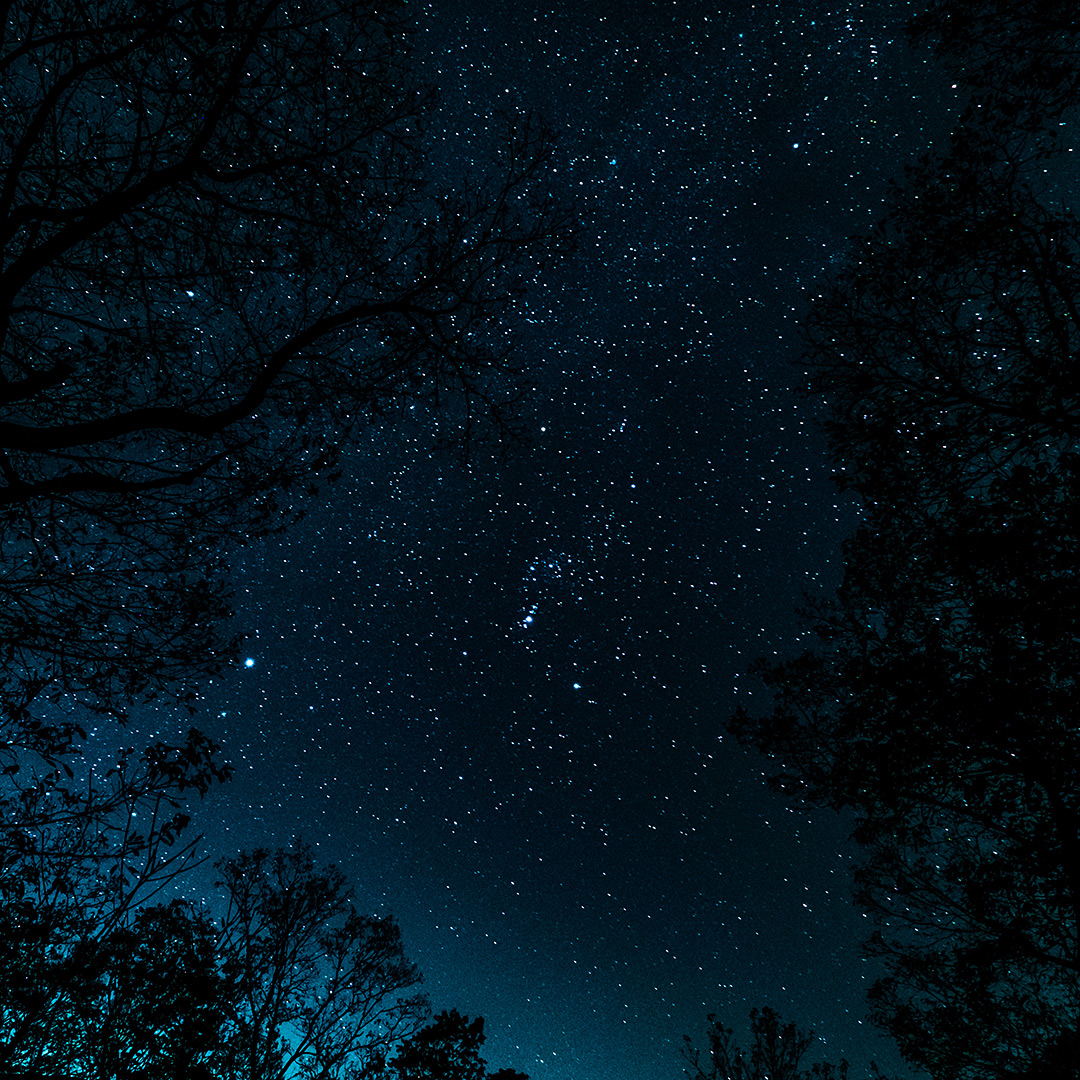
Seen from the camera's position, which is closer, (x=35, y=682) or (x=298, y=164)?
(x=35, y=682)

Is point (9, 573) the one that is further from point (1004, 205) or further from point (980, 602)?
point (1004, 205)

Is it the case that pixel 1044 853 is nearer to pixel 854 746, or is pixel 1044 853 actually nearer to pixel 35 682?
pixel 854 746

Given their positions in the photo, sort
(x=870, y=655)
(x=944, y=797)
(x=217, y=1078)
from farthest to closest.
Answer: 1. (x=217, y=1078)
2. (x=944, y=797)
3. (x=870, y=655)

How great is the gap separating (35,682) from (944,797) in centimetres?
756

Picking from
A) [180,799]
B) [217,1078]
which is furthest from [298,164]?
[217,1078]

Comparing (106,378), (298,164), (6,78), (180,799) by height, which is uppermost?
(298,164)

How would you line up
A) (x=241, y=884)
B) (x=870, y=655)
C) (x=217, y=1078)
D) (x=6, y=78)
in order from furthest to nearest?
1. (x=241, y=884)
2. (x=217, y=1078)
3. (x=870, y=655)
4. (x=6, y=78)

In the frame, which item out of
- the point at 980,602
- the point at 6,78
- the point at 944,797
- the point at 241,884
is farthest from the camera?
the point at 241,884

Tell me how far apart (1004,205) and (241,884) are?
49.7 feet

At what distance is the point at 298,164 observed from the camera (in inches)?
164

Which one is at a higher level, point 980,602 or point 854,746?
point 980,602

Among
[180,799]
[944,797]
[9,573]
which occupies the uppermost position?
[944,797]

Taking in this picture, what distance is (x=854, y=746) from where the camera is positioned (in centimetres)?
514

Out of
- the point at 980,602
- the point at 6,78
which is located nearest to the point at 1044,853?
the point at 980,602
